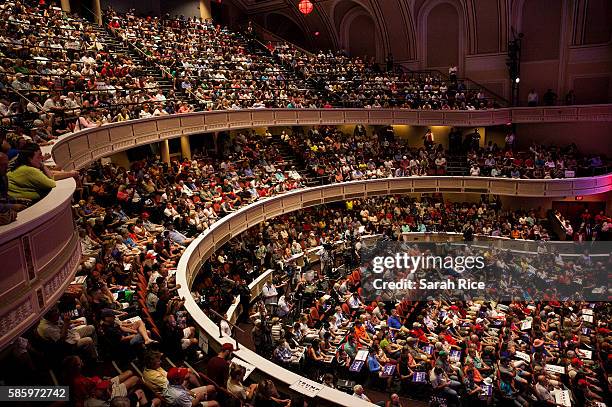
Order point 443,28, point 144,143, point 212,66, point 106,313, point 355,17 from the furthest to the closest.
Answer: point 355,17 → point 443,28 → point 212,66 → point 144,143 → point 106,313

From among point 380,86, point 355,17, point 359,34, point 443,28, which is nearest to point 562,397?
point 380,86

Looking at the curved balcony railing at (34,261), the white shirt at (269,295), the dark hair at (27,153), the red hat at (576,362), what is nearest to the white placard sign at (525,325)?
the red hat at (576,362)

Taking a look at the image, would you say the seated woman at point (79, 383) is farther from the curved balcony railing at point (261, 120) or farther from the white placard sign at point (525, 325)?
the white placard sign at point (525, 325)

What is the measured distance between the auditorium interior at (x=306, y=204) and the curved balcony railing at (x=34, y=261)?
3cm

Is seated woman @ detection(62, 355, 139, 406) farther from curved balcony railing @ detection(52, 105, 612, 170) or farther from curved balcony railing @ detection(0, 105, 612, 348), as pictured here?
curved balcony railing @ detection(52, 105, 612, 170)

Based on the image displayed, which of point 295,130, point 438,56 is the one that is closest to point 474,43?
point 438,56

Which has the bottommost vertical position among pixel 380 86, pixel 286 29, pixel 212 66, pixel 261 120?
pixel 261 120

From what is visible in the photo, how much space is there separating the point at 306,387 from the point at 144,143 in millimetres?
9183

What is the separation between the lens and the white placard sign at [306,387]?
16.5 ft

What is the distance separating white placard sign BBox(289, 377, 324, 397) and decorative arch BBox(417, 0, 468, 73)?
72.5 feet

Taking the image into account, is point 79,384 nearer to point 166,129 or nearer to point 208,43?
point 166,129

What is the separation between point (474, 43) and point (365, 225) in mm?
12170

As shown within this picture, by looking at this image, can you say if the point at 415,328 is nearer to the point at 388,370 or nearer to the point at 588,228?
the point at 388,370

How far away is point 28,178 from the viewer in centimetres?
398
